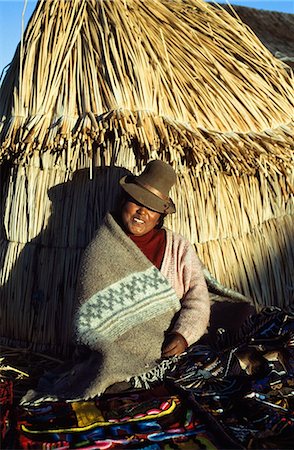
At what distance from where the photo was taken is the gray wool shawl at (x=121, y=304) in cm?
299

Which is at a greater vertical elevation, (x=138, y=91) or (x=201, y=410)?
(x=138, y=91)

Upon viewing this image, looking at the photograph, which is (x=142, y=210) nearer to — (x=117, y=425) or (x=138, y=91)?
(x=138, y=91)

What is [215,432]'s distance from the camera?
8.19 feet

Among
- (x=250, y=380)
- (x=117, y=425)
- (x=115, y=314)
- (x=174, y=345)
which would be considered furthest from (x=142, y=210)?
(x=117, y=425)

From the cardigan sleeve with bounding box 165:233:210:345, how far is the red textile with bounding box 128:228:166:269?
0.15 feet

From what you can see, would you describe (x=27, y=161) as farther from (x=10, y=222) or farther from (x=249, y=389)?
(x=249, y=389)

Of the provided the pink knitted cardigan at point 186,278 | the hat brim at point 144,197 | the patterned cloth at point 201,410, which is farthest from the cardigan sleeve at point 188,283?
the hat brim at point 144,197

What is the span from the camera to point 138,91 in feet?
11.4

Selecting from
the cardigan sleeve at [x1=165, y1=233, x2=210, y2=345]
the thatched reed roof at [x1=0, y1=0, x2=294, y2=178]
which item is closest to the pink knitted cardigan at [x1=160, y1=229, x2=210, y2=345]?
the cardigan sleeve at [x1=165, y1=233, x2=210, y2=345]

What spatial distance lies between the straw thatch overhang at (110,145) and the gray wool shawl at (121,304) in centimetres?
43

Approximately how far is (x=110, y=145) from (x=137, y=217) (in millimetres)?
540

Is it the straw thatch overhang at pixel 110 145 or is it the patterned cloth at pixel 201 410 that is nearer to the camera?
the patterned cloth at pixel 201 410

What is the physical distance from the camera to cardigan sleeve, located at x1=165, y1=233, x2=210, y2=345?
3.18 meters

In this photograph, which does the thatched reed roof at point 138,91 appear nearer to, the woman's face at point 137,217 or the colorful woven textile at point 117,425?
the woman's face at point 137,217
